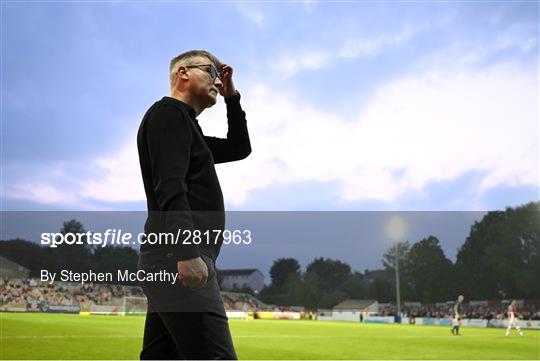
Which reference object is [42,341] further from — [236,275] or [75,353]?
[236,275]

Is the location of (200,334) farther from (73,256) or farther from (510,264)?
(510,264)

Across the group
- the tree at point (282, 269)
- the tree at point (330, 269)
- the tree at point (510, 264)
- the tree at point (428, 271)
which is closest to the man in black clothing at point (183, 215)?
the tree at point (510, 264)

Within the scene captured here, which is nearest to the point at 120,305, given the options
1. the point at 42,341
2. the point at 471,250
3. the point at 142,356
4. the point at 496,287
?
the point at 42,341

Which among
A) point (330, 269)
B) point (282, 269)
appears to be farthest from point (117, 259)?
point (282, 269)

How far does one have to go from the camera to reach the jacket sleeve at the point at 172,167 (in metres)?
3.24

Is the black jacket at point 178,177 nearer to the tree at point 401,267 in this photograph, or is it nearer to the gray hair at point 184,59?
the gray hair at point 184,59

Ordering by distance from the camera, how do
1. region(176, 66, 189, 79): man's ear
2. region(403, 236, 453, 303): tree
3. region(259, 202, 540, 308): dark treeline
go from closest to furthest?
region(176, 66, 189, 79): man's ear < region(259, 202, 540, 308): dark treeline < region(403, 236, 453, 303): tree

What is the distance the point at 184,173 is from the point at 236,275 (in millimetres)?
122308

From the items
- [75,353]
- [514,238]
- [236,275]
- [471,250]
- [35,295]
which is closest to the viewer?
[75,353]

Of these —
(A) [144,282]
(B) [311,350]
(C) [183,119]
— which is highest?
(C) [183,119]

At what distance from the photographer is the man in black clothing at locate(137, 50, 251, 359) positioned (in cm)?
326

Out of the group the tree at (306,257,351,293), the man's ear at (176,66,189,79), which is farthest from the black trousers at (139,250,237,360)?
the tree at (306,257,351,293)

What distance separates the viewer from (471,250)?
101312 mm

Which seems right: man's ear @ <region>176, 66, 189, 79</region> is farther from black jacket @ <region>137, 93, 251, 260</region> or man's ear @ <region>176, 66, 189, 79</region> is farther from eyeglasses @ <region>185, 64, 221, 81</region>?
black jacket @ <region>137, 93, 251, 260</region>
